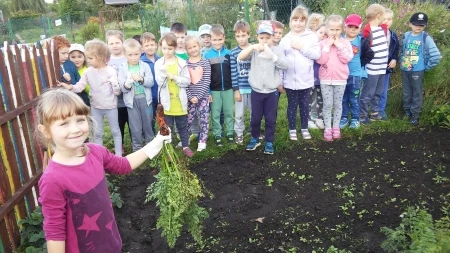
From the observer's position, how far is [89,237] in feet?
7.68

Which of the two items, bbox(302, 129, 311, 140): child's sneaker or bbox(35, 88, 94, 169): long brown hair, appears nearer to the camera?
bbox(35, 88, 94, 169): long brown hair

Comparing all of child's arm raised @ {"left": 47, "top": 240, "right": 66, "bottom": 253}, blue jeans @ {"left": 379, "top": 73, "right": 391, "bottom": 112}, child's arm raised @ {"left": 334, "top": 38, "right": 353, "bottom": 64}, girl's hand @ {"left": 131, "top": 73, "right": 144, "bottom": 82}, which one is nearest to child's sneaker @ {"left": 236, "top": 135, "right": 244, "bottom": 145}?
girl's hand @ {"left": 131, "top": 73, "right": 144, "bottom": 82}

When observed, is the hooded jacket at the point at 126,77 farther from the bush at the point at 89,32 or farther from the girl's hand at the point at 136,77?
the bush at the point at 89,32

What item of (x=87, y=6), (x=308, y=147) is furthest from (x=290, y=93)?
(x=87, y=6)

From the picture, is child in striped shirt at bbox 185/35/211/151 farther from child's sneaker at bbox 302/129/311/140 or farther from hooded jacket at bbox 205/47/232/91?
child's sneaker at bbox 302/129/311/140

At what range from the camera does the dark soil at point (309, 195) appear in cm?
365

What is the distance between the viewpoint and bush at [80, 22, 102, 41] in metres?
24.2

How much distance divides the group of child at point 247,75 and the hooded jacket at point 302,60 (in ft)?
0.05

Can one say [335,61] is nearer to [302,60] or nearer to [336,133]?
[302,60]

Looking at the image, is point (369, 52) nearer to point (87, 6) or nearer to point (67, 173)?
point (67, 173)

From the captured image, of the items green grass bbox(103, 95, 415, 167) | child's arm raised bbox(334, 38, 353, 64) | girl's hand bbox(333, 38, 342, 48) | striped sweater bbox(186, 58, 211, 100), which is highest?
girl's hand bbox(333, 38, 342, 48)

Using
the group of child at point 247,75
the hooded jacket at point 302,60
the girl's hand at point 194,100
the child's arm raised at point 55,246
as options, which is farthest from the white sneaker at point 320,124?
the child's arm raised at point 55,246

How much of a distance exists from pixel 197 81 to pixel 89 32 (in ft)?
70.2

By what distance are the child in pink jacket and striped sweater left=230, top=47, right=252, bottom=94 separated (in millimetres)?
1100
